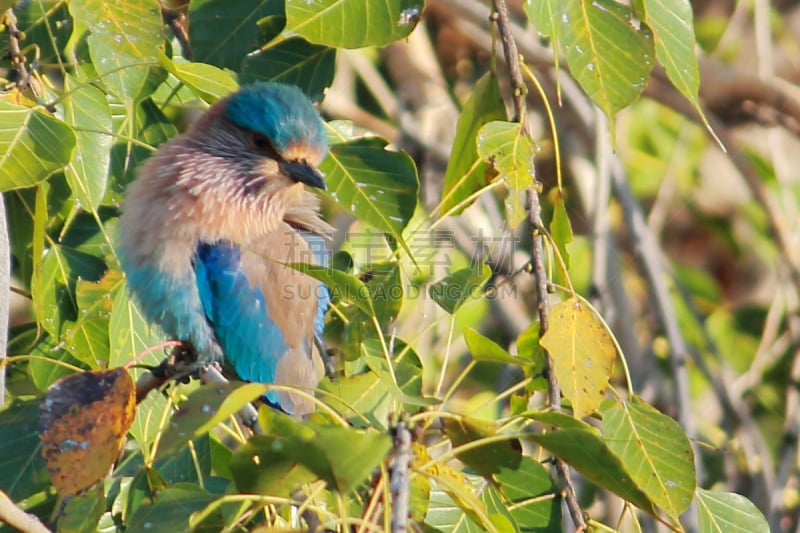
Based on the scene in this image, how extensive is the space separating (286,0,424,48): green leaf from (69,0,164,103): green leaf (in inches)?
12.6

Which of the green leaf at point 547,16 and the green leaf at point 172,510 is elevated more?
the green leaf at point 547,16

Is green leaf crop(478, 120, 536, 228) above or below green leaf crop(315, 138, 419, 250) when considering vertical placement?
above

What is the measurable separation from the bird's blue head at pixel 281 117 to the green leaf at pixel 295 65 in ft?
0.15

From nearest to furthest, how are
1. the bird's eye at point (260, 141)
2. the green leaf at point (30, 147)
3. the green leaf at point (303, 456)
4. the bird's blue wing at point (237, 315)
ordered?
1. the green leaf at point (303, 456)
2. the green leaf at point (30, 147)
3. the bird's blue wing at point (237, 315)
4. the bird's eye at point (260, 141)

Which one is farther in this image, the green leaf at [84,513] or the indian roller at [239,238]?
the indian roller at [239,238]

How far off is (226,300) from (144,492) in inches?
41.2

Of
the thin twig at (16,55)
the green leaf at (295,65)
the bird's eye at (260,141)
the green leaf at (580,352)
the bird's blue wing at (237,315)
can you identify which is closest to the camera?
the green leaf at (580,352)

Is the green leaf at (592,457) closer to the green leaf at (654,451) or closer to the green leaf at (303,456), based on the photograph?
the green leaf at (654,451)

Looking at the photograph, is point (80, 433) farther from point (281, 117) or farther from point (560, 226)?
point (281, 117)

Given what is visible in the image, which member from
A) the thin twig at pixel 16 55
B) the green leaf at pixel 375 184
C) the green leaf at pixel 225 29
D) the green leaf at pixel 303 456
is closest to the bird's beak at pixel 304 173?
the green leaf at pixel 375 184

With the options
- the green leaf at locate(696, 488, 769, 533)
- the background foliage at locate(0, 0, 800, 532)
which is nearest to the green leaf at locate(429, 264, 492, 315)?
the background foliage at locate(0, 0, 800, 532)

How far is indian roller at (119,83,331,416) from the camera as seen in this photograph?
321 cm

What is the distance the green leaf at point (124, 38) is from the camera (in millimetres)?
2426

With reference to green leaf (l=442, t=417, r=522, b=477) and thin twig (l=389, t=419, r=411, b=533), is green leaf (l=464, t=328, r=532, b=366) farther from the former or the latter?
thin twig (l=389, t=419, r=411, b=533)
